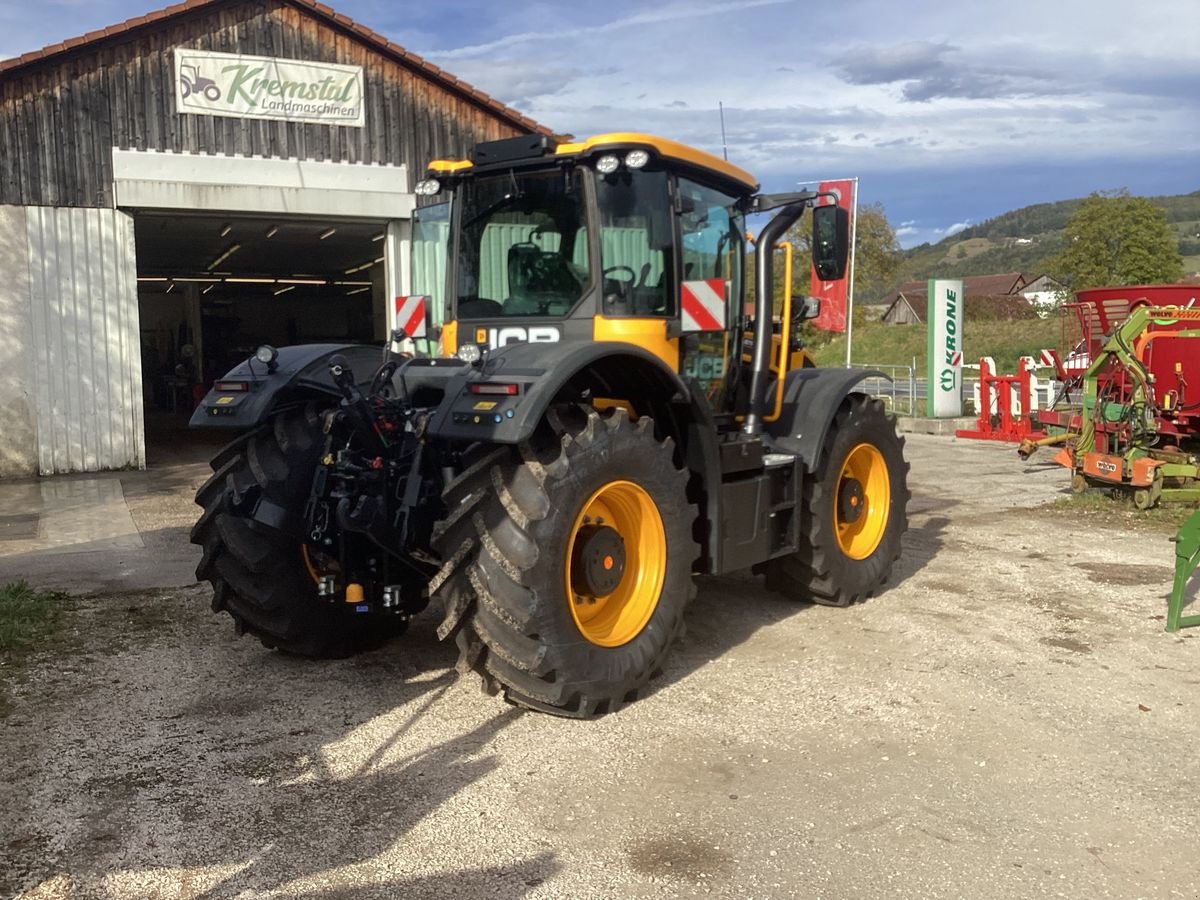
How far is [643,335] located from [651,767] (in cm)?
203

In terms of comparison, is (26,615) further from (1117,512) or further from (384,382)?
(1117,512)

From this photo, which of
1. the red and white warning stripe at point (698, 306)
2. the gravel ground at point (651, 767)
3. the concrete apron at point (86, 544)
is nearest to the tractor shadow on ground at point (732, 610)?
the gravel ground at point (651, 767)

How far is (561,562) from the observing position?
430cm

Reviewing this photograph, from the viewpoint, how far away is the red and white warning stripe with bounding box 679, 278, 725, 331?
17.2 feet

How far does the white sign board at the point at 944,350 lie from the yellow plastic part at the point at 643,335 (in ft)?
45.0

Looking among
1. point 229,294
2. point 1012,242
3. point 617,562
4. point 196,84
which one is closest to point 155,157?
point 196,84

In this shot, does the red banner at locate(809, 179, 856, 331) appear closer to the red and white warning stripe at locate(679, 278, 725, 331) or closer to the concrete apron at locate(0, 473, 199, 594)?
the concrete apron at locate(0, 473, 199, 594)

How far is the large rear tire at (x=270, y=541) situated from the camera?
5.01m

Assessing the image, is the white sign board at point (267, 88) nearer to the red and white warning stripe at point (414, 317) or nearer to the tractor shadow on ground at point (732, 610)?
the red and white warning stripe at point (414, 317)

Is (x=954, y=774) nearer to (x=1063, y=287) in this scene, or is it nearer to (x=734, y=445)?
(x=734, y=445)

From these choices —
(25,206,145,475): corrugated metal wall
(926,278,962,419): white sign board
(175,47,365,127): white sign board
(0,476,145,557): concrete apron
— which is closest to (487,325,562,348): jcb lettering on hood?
(0,476,145,557): concrete apron

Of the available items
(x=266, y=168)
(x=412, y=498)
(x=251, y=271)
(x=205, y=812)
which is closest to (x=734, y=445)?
(x=412, y=498)

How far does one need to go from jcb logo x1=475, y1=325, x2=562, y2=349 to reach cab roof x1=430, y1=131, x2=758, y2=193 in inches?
31.5

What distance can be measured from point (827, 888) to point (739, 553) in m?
2.40
